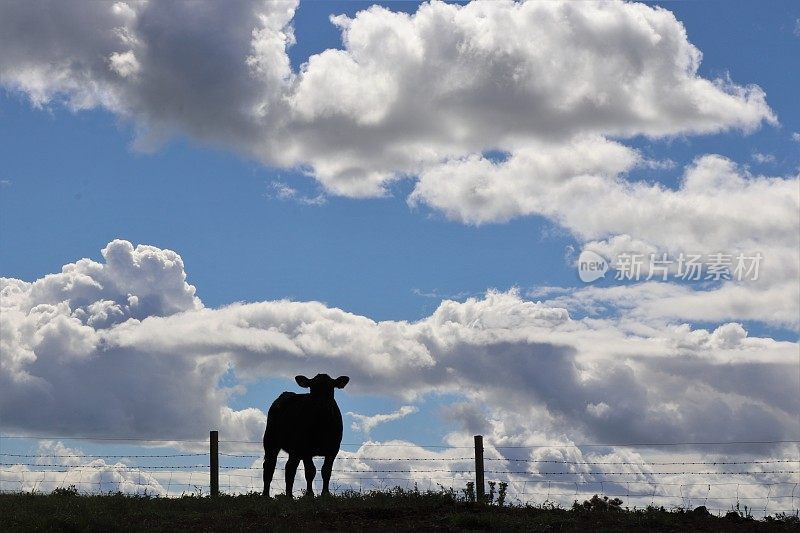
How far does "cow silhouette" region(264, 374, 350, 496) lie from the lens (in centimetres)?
2709

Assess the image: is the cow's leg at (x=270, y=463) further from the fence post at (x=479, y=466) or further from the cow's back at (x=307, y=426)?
the fence post at (x=479, y=466)

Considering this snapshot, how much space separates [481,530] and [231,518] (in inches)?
210

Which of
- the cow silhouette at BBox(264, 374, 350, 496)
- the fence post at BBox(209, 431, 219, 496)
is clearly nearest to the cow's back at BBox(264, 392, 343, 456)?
the cow silhouette at BBox(264, 374, 350, 496)

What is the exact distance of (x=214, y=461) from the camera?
29484 mm

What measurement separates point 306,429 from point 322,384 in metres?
1.44

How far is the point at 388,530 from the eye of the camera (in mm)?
19969

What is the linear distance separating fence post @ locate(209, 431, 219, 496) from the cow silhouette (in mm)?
1845

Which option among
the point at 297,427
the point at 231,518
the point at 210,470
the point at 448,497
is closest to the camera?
the point at 231,518

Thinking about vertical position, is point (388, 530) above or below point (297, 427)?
below

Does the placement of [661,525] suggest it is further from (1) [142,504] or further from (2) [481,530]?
(1) [142,504]

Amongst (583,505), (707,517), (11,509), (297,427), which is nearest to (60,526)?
(11,509)

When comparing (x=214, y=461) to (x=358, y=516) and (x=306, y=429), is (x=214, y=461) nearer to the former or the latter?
(x=306, y=429)

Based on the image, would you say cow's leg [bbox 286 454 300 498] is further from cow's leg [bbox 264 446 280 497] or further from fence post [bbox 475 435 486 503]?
fence post [bbox 475 435 486 503]

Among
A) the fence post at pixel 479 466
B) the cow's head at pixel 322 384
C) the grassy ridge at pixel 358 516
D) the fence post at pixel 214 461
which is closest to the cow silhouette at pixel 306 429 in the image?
the cow's head at pixel 322 384
